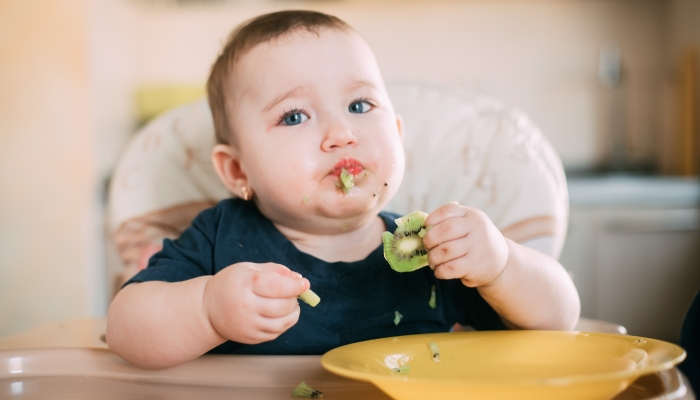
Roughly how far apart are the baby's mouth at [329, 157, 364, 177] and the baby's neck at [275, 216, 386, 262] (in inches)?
6.0

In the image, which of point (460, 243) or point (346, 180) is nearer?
point (460, 243)

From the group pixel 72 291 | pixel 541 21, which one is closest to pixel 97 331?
pixel 72 291

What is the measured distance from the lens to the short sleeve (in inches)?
32.9

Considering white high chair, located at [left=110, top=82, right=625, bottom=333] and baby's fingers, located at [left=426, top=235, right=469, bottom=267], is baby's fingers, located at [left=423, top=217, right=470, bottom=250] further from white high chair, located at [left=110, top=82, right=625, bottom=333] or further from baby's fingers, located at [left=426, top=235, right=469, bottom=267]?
white high chair, located at [left=110, top=82, right=625, bottom=333]

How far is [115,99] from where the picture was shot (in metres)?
2.60

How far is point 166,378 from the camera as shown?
2.41 ft

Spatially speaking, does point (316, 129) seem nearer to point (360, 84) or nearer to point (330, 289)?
point (360, 84)

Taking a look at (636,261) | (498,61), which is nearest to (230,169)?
(636,261)

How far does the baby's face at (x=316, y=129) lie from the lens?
84cm

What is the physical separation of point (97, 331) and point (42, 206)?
5.16ft

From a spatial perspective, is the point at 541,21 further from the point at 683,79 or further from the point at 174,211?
the point at 174,211

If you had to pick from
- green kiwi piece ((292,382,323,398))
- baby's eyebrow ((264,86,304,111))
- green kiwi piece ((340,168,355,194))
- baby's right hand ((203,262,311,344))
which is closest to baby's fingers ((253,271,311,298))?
baby's right hand ((203,262,311,344))

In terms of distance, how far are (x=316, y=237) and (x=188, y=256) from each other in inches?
7.3

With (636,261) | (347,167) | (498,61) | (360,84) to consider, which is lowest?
(636,261)
